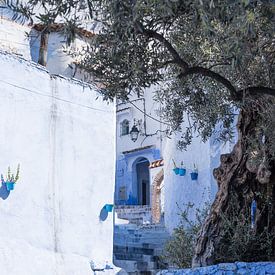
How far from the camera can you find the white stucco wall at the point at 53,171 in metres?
11.1

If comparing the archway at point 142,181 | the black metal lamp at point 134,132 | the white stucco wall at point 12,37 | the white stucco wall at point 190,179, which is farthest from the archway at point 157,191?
the archway at point 142,181

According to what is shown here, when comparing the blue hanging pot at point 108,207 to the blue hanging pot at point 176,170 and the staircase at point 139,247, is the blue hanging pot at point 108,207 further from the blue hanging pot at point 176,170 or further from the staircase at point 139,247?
the blue hanging pot at point 176,170

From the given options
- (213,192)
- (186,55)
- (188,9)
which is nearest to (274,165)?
(186,55)

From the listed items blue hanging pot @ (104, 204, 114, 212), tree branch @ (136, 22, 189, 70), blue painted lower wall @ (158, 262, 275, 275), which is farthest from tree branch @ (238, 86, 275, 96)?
blue hanging pot @ (104, 204, 114, 212)

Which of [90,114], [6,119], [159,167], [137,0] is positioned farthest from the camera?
[159,167]

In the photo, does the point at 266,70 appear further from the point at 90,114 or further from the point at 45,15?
the point at 90,114

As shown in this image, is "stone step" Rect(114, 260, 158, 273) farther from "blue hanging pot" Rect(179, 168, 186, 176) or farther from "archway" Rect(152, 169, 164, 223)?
"archway" Rect(152, 169, 164, 223)

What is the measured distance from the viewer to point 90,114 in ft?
42.5

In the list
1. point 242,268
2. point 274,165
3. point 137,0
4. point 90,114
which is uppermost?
point 90,114

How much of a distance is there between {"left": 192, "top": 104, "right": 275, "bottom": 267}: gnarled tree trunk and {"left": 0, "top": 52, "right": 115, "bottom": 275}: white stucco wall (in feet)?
14.2

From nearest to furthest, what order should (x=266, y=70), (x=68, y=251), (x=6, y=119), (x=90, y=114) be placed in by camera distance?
(x=266, y=70), (x=6, y=119), (x=68, y=251), (x=90, y=114)

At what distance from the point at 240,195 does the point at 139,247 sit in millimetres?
7324

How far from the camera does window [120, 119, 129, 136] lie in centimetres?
2714

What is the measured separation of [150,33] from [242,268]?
2.95m
